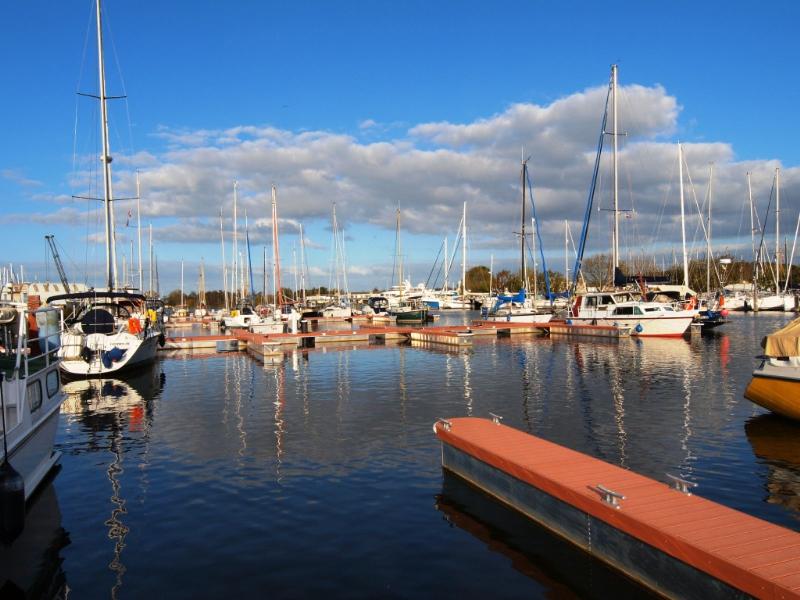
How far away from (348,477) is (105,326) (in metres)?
23.4

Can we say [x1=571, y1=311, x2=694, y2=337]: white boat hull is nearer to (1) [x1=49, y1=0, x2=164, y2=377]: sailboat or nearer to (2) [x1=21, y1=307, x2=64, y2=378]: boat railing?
(1) [x1=49, y1=0, x2=164, y2=377]: sailboat

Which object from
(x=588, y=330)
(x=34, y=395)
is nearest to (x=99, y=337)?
(x=34, y=395)

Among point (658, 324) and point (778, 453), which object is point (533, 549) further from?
point (658, 324)

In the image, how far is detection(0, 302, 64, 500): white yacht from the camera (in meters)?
11.0

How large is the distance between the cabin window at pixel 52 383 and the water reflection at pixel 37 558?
229 cm

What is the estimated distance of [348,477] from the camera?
1355 cm

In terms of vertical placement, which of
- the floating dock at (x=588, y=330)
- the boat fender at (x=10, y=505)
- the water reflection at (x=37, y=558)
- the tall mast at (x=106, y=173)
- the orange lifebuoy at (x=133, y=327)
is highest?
the tall mast at (x=106, y=173)

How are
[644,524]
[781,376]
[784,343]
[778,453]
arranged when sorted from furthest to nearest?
[781,376] → [784,343] → [778,453] → [644,524]

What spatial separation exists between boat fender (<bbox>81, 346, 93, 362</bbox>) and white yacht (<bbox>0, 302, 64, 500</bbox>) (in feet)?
51.9

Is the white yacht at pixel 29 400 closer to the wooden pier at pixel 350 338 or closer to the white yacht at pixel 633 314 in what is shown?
the wooden pier at pixel 350 338

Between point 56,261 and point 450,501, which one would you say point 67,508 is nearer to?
point 450,501

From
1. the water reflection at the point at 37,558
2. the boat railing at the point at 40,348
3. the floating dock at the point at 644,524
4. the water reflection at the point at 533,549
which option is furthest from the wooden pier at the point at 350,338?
the floating dock at the point at 644,524

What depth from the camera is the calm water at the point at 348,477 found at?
9.02m

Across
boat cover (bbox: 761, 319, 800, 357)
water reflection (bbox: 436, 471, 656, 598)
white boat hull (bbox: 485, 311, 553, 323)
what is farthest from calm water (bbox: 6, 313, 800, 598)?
white boat hull (bbox: 485, 311, 553, 323)
